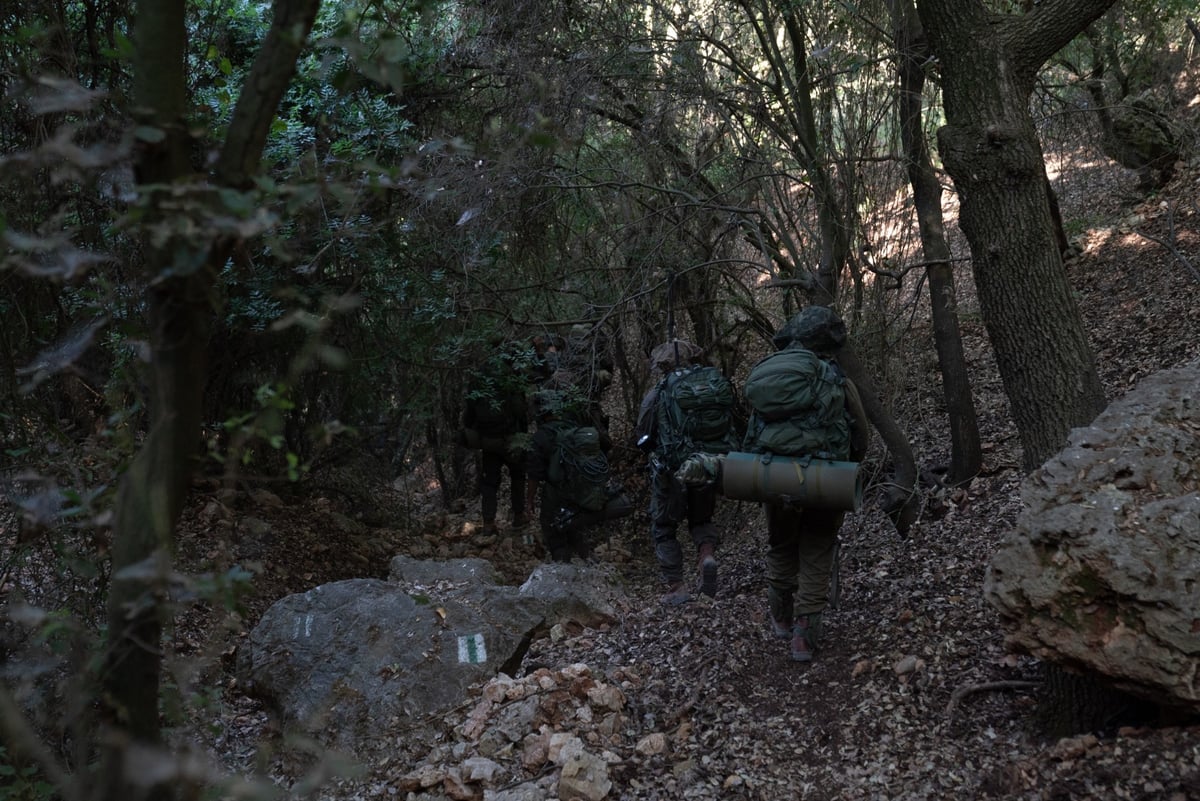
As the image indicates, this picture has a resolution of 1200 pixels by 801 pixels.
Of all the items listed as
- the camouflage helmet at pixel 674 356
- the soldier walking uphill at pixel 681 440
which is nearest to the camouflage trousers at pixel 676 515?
the soldier walking uphill at pixel 681 440

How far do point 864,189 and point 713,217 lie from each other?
134 centimetres

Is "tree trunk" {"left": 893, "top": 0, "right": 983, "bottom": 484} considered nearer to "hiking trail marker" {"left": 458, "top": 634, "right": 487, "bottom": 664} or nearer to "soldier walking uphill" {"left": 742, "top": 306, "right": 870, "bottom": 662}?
"soldier walking uphill" {"left": 742, "top": 306, "right": 870, "bottom": 662}

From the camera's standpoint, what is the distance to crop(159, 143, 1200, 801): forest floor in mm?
3703

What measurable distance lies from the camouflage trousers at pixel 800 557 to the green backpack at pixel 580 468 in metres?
3.00

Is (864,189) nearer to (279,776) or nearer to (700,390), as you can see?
(700,390)

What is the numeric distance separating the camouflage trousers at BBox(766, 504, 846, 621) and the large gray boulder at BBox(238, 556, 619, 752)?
58.5 inches

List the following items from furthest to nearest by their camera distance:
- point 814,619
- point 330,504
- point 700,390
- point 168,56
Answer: point 330,504 < point 700,390 < point 814,619 < point 168,56

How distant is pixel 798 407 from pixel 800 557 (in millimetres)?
832

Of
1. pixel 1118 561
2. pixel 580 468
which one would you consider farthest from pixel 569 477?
pixel 1118 561

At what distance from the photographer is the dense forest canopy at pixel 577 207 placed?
441cm

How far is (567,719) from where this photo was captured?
14.7 ft

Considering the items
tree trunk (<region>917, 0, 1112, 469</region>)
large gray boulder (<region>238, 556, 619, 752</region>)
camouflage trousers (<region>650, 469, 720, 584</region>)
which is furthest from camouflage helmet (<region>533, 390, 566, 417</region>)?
tree trunk (<region>917, 0, 1112, 469</region>)

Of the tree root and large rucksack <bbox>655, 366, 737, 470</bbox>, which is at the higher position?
large rucksack <bbox>655, 366, 737, 470</bbox>

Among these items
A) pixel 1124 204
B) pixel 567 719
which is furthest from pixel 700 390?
pixel 1124 204
